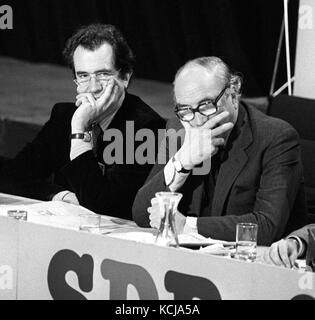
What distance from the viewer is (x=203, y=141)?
2977mm

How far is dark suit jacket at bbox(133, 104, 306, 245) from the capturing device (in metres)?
2.90

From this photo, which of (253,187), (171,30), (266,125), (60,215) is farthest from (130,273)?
(171,30)

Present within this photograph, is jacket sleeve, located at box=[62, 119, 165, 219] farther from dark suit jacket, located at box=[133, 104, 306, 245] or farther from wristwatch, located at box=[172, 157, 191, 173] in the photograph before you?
wristwatch, located at box=[172, 157, 191, 173]

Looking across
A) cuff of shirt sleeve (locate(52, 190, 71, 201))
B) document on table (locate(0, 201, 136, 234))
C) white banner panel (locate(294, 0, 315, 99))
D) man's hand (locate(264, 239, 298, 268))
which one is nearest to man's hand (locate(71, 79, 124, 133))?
cuff of shirt sleeve (locate(52, 190, 71, 201))

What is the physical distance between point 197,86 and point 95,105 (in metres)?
0.65

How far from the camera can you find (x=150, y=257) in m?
2.08

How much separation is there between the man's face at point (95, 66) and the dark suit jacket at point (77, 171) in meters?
0.13

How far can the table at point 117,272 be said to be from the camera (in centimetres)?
192

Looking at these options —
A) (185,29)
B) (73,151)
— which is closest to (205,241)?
(73,151)

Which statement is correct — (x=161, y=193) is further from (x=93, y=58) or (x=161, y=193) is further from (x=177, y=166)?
(x=93, y=58)

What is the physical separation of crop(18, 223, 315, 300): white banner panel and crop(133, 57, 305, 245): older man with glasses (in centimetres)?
69

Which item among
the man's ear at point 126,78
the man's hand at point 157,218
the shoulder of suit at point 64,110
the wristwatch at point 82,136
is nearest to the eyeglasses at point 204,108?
the man's hand at point 157,218

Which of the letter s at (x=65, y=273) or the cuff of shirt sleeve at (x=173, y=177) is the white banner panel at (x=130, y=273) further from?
the cuff of shirt sleeve at (x=173, y=177)
